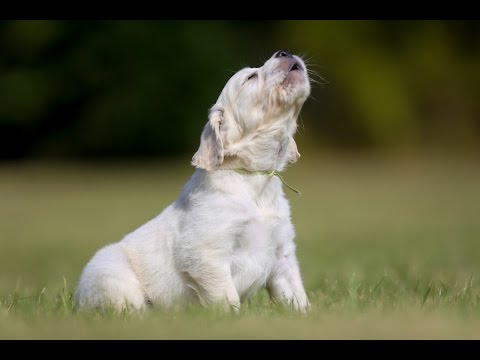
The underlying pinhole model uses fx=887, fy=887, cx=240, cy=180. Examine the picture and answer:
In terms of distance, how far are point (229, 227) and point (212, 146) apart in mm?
568

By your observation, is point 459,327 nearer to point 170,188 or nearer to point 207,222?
point 207,222

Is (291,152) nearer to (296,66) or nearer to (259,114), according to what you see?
(259,114)

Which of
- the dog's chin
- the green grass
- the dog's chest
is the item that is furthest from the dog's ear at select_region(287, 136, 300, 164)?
the green grass

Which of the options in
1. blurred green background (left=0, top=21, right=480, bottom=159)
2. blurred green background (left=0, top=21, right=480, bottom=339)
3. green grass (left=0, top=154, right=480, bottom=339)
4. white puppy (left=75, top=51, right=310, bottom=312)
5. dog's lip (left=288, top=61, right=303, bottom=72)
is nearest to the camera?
green grass (left=0, top=154, right=480, bottom=339)

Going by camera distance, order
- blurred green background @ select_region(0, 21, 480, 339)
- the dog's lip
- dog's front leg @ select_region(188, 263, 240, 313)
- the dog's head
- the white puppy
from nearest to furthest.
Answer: dog's front leg @ select_region(188, 263, 240, 313) → the white puppy → the dog's head → the dog's lip → blurred green background @ select_region(0, 21, 480, 339)

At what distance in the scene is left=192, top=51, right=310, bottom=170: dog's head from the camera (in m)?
5.61

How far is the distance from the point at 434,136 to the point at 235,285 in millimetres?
22522

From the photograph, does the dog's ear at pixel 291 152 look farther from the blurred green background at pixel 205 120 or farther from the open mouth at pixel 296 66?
the blurred green background at pixel 205 120

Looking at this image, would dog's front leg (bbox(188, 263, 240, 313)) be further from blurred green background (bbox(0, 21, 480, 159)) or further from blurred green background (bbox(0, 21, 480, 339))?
blurred green background (bbox(0, 21, 480, 159))

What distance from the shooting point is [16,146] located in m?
25.0

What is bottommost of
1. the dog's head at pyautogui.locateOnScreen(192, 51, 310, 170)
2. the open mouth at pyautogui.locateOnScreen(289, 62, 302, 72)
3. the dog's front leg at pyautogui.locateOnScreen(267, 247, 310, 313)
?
the dog's front leg at pyautogui.locateOnScreen(267, 247, 310, 313)

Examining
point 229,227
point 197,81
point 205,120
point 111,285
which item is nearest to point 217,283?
point 229,227

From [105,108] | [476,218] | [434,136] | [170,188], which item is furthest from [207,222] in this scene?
[434,136]

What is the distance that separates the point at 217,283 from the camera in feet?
16.9
